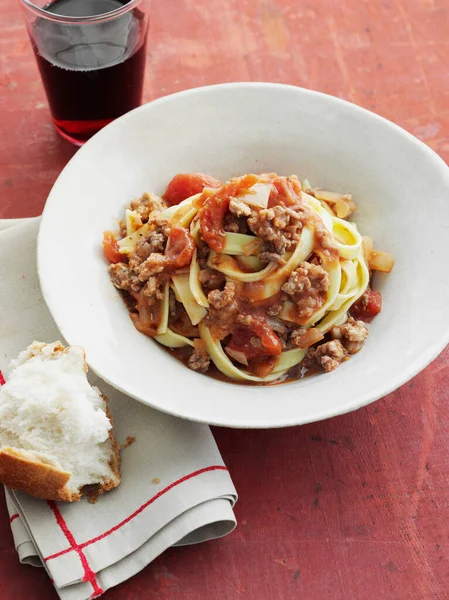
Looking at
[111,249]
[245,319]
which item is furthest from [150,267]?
[245,319]

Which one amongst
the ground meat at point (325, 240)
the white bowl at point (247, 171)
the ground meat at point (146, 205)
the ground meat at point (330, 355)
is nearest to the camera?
the white bowl at point (247, 171)

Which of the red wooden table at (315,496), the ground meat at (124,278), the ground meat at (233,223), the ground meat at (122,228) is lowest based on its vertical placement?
the red wooden table at (315,496)

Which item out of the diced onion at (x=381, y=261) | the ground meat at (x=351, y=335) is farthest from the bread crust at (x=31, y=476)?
the diced onion at (x=381, y=261)

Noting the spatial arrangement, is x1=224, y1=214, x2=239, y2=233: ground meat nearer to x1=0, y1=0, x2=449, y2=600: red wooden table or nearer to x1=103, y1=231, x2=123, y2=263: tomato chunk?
x1=103, y1=231, x2=123, y2=263: tomato chunk

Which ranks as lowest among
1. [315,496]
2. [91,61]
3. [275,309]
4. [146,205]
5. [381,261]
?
[315,496]

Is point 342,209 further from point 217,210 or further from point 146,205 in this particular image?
point 146,205

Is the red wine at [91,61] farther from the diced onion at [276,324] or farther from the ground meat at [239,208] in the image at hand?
the diced onion at [276,324]
